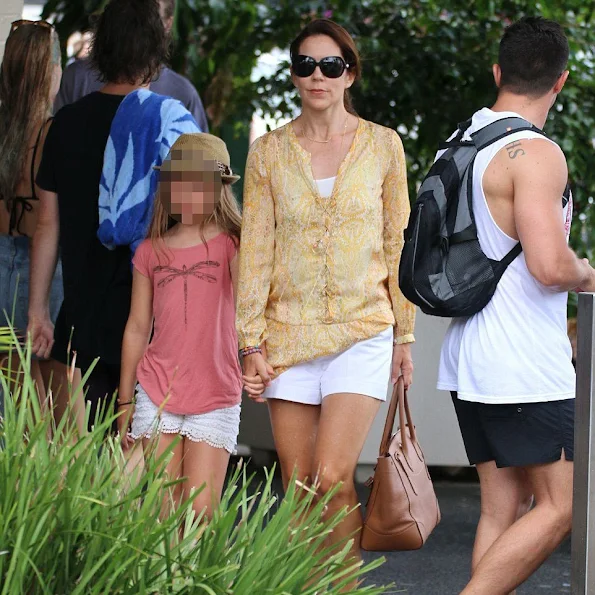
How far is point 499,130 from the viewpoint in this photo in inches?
148

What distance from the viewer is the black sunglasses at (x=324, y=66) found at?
167 inches

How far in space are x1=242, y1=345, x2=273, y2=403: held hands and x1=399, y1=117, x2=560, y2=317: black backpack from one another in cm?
66

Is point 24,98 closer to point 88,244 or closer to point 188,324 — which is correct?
point 88,244

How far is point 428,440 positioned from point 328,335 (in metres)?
3.50

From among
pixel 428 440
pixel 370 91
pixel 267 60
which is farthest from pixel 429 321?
pixel 267 60

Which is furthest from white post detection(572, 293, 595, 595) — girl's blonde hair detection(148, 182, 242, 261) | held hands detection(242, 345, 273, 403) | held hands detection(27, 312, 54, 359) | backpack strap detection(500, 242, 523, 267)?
held hands detection(27, 312, 54, 359)

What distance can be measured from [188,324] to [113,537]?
6.41 feet

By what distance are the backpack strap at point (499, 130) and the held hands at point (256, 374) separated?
103cm

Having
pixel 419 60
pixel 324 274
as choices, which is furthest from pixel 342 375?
pixel 419 60

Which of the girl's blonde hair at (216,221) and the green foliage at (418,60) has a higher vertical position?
the green foliage at (418,60)

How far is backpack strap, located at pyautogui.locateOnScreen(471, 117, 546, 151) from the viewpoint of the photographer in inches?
147

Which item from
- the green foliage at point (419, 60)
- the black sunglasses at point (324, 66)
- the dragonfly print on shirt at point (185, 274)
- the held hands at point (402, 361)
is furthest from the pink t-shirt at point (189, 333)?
the green foliage at point (419, 60)

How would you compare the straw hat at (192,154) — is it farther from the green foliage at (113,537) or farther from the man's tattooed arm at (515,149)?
the green foliage at (113,537)

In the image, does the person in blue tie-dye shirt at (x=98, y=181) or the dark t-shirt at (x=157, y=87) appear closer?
the person in blue tie-dye shirt at (x=98, y=181)
